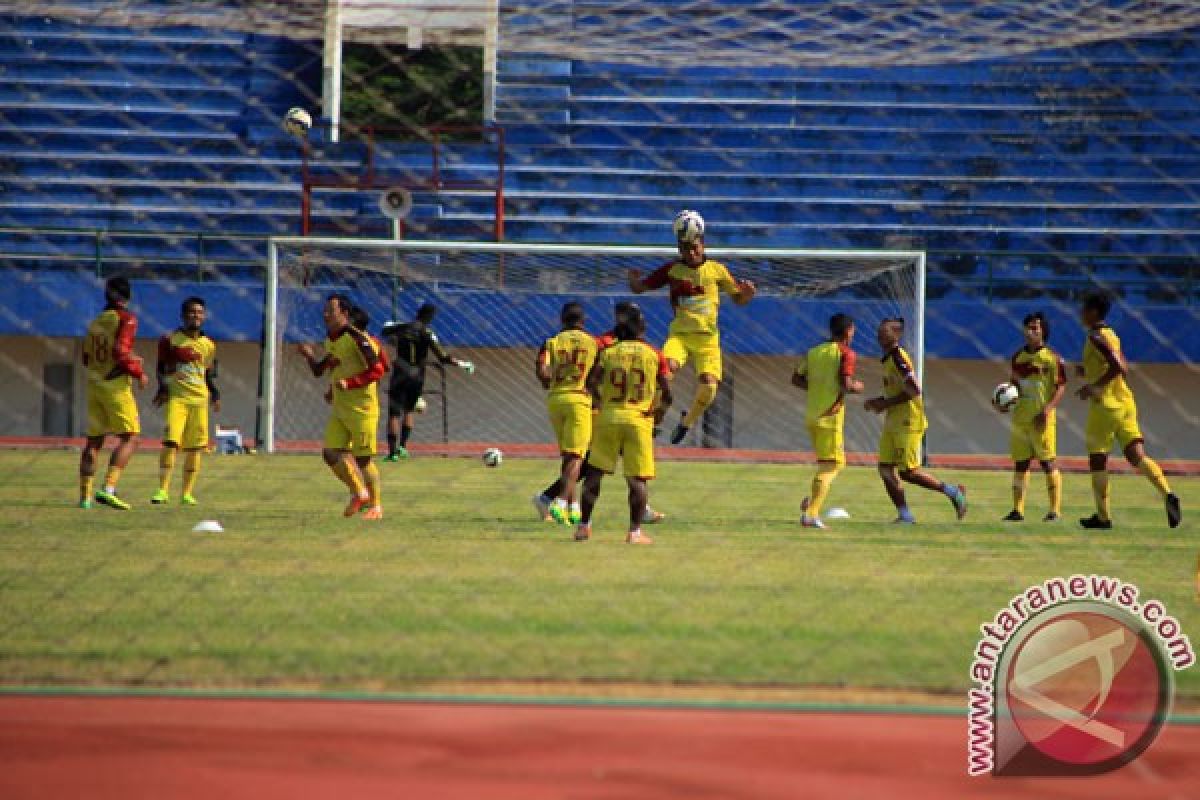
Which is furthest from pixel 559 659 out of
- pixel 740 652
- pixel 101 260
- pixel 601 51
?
pixel 101 260

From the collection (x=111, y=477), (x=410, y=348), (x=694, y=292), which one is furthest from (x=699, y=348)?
(x=410, y=348)

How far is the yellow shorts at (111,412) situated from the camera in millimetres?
14531

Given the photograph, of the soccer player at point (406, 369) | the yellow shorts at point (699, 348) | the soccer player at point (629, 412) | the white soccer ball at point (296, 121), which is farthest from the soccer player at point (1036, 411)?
the white soccer ball at point (296, 121)

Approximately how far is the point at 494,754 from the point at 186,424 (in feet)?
32.8

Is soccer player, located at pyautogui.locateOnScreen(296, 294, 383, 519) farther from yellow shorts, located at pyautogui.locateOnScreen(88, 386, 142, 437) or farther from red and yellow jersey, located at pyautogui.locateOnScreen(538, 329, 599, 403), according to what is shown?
yellow shorts, located at pyautogui.locateOnScreen(88, 386, 142, 437)

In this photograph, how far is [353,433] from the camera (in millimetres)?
14055

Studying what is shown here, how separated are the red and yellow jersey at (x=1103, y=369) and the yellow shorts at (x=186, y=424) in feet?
A: 24.8

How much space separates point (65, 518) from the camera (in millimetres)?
13516

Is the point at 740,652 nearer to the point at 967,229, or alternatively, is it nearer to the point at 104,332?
the point at 104,332

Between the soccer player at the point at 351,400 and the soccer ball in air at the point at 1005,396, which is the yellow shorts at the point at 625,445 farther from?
the soccer ball in air at the point at 1005,396

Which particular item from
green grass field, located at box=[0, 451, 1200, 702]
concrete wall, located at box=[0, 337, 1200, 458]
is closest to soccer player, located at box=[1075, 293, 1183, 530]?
green grass field, located at box=[0, 451, 1200, 702]

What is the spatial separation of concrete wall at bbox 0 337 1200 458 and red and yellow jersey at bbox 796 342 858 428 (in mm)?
12273

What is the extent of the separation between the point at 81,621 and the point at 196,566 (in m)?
2.18

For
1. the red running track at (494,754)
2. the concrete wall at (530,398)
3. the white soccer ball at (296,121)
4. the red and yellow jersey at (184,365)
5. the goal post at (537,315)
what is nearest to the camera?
the red running track at (494,754)
